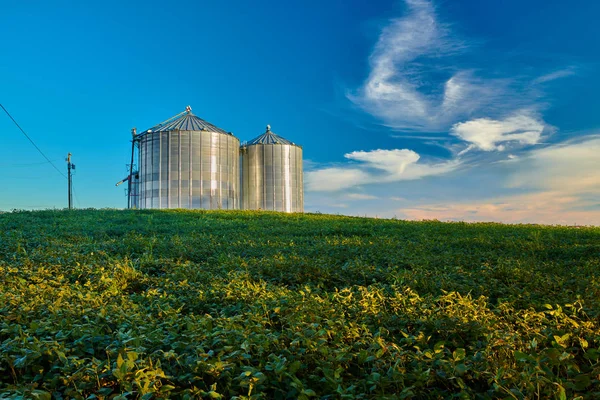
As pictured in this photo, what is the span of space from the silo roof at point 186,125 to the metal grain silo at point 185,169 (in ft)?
0.21

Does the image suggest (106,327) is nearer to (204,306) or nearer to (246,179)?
(204,306)

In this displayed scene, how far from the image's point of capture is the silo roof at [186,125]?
27.4m

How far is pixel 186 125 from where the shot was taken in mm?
27812

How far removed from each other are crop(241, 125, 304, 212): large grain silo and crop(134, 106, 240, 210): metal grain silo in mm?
2959

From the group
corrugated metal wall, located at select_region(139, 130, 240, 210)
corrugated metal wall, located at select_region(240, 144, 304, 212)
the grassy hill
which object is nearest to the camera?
the grassy hill

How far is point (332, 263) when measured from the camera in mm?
7238

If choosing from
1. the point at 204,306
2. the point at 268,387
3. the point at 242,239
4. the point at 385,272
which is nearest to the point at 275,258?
the point at 385,272

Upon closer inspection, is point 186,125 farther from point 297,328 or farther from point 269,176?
point 297,328

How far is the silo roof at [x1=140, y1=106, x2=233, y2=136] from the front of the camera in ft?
90.0

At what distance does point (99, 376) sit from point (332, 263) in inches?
190

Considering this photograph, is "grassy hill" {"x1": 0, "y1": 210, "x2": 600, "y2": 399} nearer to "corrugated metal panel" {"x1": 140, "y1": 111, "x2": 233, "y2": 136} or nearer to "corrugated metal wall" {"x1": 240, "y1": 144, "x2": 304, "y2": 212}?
"corrugated metal panel" {"x1": 140, "y1": 111, "x2": 233, "y2": 136}

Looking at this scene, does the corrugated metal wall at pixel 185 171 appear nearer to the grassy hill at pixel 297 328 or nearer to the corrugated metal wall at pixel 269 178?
the corrugated metal wall at pixel 269 178

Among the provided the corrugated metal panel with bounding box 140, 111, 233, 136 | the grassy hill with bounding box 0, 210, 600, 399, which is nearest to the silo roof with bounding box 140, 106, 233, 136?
the corrugated metal panel with bounding box 140, 111, 233, 136

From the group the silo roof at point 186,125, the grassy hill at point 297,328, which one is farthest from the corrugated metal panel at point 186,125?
the grassy hill at point 297,328
